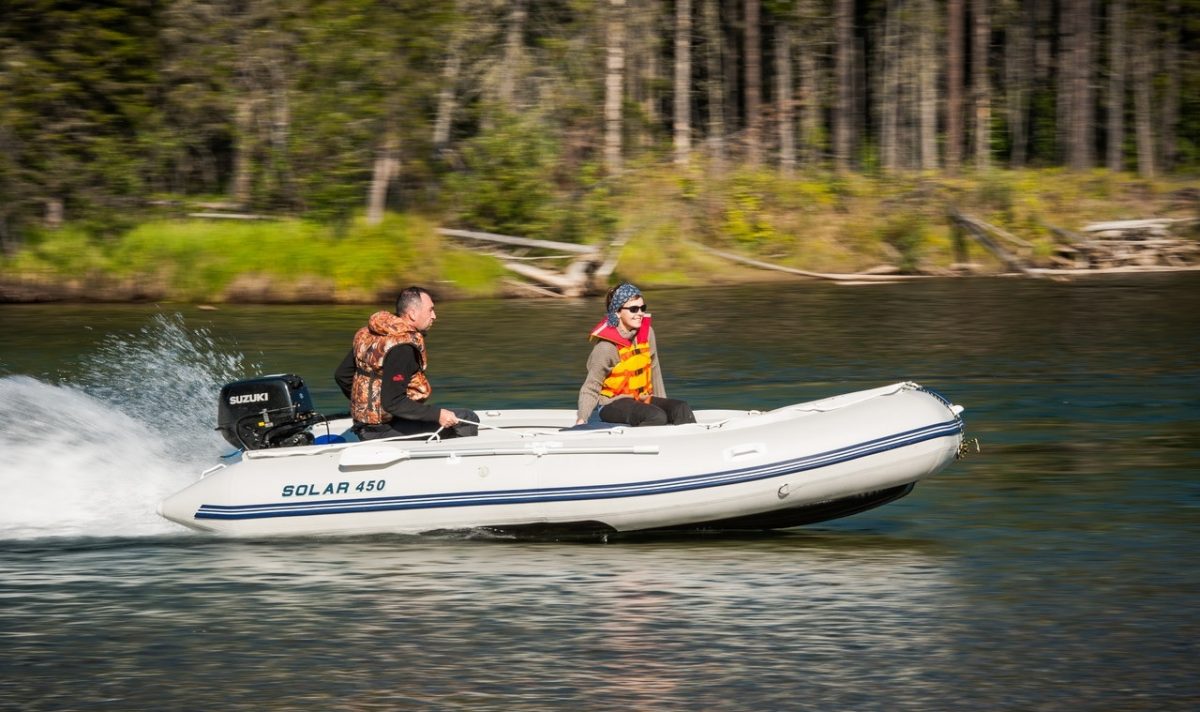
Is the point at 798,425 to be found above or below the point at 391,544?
above

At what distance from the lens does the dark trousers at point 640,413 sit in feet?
26.8

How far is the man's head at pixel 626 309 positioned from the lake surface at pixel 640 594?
1124 mm

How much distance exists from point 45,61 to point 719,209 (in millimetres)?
9830

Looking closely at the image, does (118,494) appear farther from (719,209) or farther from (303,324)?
(719,209)

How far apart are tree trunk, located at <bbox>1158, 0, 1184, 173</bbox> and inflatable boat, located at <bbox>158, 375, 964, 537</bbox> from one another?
26822 mm

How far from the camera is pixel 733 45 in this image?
1335 inches

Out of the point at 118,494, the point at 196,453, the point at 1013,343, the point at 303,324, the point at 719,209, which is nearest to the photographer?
the point at 118,494

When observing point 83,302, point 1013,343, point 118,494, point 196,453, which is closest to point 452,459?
point 118,494

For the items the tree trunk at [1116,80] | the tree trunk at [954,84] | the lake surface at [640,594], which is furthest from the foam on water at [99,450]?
the tree trunk at [1116,80]

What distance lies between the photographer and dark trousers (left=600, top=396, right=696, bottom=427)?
8.16 meters

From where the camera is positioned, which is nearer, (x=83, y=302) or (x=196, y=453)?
(x=196, y=453)

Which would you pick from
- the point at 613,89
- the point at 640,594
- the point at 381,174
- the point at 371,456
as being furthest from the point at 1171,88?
the point at 640,594

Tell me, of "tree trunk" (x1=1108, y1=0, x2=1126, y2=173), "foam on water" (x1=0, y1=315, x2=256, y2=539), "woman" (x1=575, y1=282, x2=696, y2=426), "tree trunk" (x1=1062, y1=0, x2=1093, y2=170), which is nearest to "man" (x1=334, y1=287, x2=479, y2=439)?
"woman" (x1=575, y1=282, x2=696, y2=426)

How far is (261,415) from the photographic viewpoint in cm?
855
